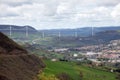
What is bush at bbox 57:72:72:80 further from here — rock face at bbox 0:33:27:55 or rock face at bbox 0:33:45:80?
rock face at bbox 0:33:27:55

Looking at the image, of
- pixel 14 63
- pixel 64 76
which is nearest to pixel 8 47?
pixel 14 63

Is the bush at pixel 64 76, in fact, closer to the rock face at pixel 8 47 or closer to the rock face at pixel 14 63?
the rock face at pixel 14 63

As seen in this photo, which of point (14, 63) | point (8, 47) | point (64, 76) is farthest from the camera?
point (64, 76)

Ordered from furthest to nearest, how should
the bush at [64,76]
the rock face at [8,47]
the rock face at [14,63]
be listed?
the bush at [64,76] < the rock face at [8,47] < the rock face at [14,63]

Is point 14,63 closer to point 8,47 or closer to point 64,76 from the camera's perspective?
point 8,47

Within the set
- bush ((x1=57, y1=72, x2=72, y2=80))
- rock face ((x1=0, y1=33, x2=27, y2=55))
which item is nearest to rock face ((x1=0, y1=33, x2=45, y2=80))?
rock face ((x1=0, y1=33, x2=27, y2=55))

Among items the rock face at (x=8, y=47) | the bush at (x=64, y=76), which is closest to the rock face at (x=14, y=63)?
the rock face at (x=8, y=47)

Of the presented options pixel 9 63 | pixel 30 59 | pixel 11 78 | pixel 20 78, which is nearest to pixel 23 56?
pixel 30 59

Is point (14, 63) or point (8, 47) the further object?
point (8, 47)
